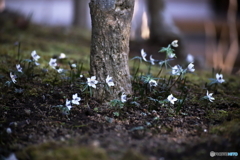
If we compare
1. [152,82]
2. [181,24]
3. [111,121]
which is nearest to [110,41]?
[152,82]

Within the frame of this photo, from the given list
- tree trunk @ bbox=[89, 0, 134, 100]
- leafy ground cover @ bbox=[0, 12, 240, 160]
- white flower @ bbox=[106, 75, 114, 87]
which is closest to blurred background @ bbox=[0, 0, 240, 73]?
leafy ground cover @ bbox=[0, 12, 240, 160]

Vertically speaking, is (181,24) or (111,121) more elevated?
(181,24)

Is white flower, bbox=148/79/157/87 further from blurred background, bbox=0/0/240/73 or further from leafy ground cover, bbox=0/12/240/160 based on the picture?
blurred background, bbox=0/0/240/73

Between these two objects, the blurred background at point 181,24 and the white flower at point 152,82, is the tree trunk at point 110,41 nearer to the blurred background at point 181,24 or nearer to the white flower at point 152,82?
the white flower at point 152,82

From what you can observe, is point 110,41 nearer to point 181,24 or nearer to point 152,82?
point 152,82

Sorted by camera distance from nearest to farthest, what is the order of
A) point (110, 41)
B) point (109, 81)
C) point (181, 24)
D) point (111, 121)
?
1. point (111, 121)
2. point (109, 81)
3. point (110, 41)
4. point (181, 24)

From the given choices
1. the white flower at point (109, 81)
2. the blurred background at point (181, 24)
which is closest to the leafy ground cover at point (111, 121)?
the white flower at point (109, 81)
